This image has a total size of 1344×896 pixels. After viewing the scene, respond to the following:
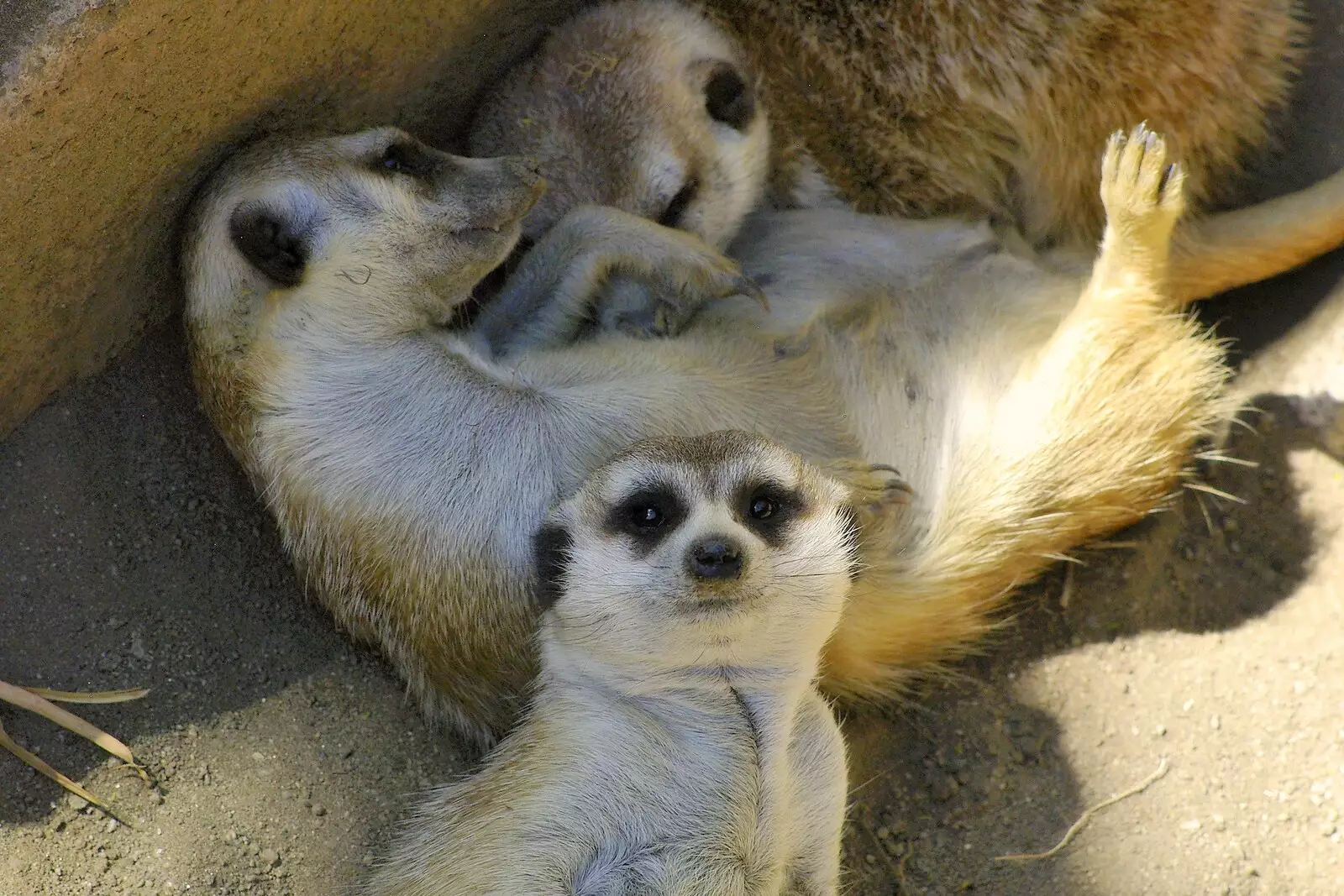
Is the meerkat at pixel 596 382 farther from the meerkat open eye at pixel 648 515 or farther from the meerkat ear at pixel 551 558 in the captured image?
the meerkat open eye at pixel 648 515

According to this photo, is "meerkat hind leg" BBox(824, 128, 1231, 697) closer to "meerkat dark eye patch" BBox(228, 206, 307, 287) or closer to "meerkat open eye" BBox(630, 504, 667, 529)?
"meerkat open eye" BBox(630, 504, 667, 529)

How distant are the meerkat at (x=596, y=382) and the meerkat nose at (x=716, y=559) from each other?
0.39 meters

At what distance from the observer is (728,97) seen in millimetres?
2164

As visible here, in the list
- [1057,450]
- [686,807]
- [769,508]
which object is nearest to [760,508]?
[769,508]

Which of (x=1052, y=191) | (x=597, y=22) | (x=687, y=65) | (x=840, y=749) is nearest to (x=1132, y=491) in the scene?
(x=1052, y=191)

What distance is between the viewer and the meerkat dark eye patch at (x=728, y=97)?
2150 mm

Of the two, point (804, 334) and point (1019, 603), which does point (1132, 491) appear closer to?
point (1019, 603)

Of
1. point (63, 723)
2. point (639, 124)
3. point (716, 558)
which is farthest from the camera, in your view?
point (639, 124)

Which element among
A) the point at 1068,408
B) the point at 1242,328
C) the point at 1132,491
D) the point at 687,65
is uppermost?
the point at 687,65

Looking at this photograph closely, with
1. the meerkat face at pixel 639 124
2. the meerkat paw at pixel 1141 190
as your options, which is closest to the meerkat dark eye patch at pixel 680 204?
the meerkat face at pixel 639 124

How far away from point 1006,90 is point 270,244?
127cm

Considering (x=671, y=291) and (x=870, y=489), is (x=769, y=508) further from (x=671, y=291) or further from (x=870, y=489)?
(x=671, y=291)

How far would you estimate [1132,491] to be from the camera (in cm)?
208

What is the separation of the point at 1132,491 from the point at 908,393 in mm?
406
